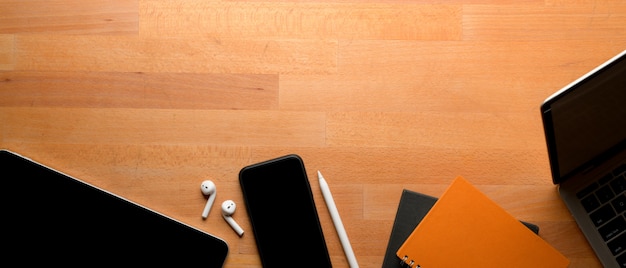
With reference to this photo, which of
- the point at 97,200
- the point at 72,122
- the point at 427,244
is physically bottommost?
the point at 427,244

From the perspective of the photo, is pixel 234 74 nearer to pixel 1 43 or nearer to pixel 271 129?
pixel 271 129

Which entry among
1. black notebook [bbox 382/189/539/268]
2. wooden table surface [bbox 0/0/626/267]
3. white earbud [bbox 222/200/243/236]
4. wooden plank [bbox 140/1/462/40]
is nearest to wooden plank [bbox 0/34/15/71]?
wooden table surface [bbox 0/0/626/267]

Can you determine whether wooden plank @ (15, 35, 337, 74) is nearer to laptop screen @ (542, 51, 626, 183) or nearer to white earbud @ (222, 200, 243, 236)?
white earbud @ (222, 200, 243, 236)

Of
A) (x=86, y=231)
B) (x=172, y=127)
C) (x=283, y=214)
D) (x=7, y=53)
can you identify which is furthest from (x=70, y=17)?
(x=283, y=214)

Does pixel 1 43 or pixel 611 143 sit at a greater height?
pixel 1 43

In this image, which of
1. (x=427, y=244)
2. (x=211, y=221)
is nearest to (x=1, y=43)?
(x=211, y=221)

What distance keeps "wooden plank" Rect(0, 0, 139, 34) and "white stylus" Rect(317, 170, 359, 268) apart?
42 cm

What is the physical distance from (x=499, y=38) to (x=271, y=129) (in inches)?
16.5

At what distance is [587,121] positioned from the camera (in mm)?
699

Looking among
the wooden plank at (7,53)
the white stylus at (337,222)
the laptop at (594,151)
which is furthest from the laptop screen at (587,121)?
the wooden plank at (7,53)

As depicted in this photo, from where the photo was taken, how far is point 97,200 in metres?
0.88

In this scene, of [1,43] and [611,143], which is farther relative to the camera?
[1,43]

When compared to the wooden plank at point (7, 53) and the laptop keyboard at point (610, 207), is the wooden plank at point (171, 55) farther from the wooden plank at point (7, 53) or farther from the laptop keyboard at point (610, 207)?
the laptop keyboard at point (610, 207)

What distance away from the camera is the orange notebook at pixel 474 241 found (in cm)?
84
